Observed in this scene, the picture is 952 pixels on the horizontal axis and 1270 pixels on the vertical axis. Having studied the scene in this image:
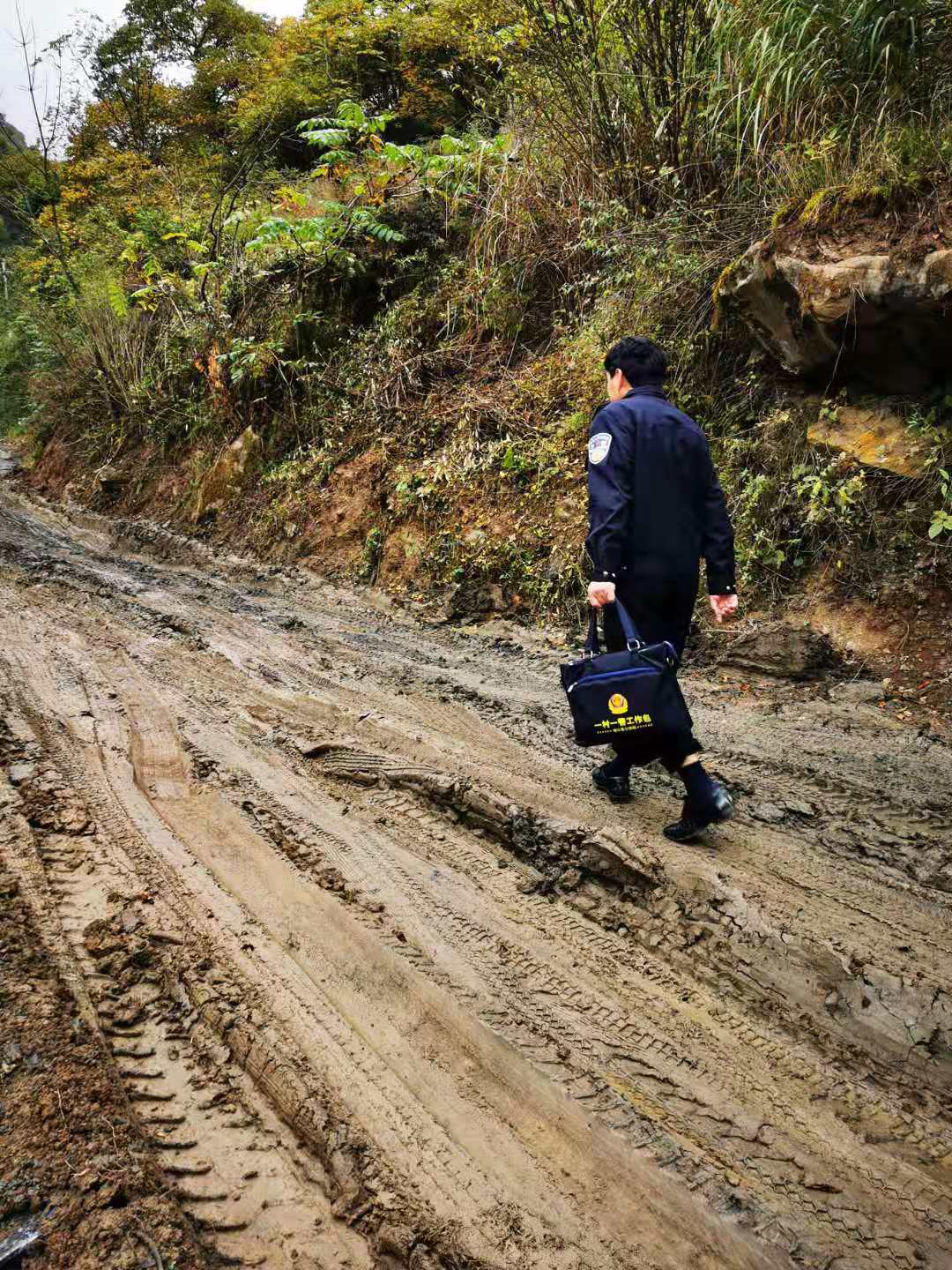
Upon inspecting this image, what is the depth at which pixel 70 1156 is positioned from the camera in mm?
1650

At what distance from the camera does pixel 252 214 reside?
34.0 ft

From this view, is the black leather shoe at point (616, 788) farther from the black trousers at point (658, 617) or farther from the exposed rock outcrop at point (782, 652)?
the exposed rock outcrop at point (782, 652)

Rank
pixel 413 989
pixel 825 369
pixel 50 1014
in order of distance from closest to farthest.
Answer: pixel 50 1014
pixel 413 989
pixel 825 369

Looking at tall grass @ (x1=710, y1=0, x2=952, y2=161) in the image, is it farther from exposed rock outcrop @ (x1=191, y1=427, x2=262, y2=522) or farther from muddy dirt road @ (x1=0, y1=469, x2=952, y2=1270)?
exposed rock outcrop @ (x1=191, y1=427, x2=262, y2=522)

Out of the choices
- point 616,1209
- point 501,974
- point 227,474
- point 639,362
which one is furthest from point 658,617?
point 227,474

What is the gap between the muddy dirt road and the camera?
66.1 inches

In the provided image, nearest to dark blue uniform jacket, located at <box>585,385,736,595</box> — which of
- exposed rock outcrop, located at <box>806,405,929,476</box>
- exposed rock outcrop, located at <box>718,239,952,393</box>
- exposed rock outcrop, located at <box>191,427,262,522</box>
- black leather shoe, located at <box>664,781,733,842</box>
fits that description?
black leather shoe, located at <box>664,781,733,842</box>

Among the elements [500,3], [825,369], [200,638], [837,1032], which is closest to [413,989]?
[837,1032]

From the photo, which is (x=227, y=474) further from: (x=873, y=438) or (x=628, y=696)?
(x=628, y=696)

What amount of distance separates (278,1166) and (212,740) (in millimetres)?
2417

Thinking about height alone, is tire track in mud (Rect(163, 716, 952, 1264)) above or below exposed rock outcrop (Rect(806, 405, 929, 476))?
below

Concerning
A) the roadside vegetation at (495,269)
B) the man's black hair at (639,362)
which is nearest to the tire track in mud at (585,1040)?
the man's black hair at (639,362)

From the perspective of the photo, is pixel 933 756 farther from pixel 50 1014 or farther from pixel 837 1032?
pixel 50 1014

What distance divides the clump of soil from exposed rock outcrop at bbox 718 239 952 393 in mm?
5047
